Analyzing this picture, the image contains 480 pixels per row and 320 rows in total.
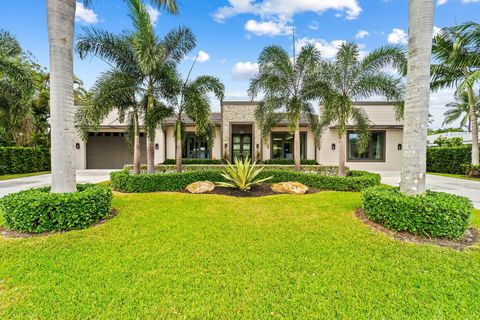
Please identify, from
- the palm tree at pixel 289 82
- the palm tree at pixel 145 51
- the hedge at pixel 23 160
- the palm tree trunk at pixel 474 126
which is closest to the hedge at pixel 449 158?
the palm tree trunk at pixel 474 126

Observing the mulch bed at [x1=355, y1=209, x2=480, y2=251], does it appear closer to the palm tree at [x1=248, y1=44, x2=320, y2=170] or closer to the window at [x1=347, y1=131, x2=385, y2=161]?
the palm tree at [x1=248, y1=44, x2=320, y2=170]

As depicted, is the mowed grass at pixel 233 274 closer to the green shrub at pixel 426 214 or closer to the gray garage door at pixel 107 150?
the green shrub at pixel 426 214

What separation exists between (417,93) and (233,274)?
498 cm

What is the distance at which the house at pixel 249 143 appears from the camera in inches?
662

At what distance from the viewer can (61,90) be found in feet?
15.5

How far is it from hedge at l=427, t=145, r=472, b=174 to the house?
91.1 inches

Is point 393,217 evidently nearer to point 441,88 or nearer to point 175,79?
point 175,79

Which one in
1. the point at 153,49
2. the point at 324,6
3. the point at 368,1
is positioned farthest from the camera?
the point at 324,6

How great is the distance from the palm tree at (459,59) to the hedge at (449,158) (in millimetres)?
1703

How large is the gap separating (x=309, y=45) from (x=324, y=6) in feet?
11.5

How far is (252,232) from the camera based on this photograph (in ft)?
14.8

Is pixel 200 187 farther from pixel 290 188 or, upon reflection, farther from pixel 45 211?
pixel 45 211

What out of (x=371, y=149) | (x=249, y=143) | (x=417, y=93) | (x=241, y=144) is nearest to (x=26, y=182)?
(x=241, y=144)

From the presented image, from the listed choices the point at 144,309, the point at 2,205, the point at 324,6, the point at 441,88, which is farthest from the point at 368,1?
the point at 2,205
